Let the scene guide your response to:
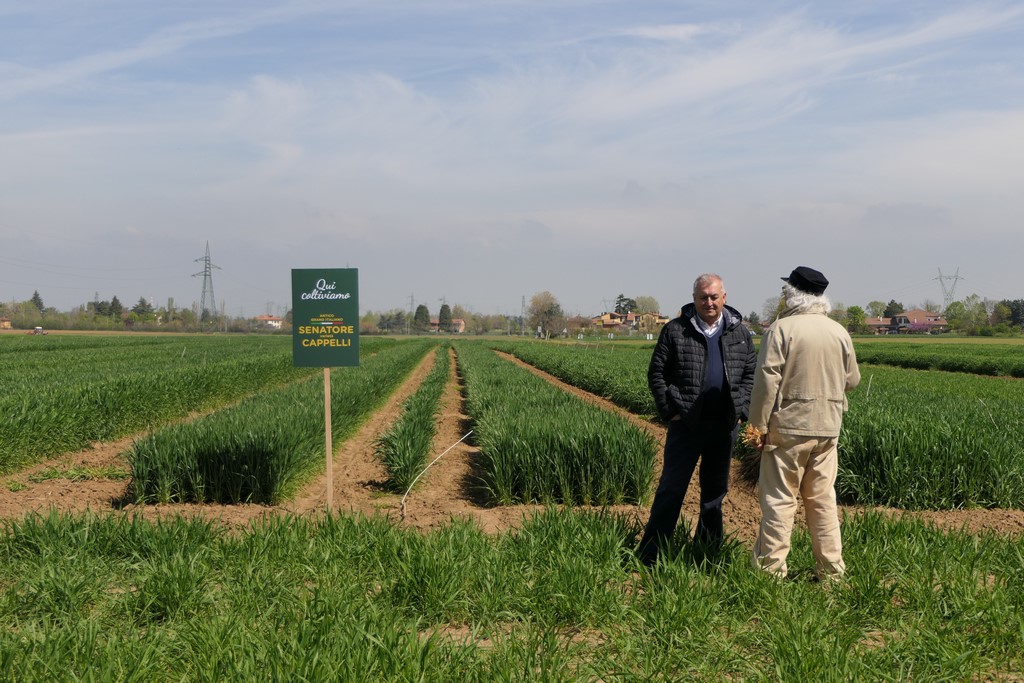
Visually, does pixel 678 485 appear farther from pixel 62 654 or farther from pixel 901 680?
pixel 62 654

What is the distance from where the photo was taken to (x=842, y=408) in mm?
5191

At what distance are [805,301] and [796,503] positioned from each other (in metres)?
1.40

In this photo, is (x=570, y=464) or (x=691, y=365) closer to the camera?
(x=691, y=365)

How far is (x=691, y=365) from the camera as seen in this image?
17.8ft

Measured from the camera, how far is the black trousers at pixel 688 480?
5500mm

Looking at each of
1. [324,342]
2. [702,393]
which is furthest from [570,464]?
[702,393]

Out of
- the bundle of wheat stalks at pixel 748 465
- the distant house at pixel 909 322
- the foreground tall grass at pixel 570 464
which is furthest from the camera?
the distant house at pixel 909 322

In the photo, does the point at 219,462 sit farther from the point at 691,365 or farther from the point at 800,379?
the point at 800,379

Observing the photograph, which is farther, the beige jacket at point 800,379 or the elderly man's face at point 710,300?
the elderly man's face at point 710,300

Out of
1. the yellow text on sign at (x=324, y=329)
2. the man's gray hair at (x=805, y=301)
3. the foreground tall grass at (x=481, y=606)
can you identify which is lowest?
the foreground tall grass at (x=481, y=606)

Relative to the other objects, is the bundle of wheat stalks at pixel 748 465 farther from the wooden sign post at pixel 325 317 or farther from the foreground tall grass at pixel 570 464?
the wooden sign post at pixel 325 317

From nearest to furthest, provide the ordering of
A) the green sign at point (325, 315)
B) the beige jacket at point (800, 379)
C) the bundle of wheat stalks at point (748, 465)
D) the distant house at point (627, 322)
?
the beige jacket at point (800, 379), the green sign at point (325, 315), the bundle of wheat stalks at point (748, 465), the distant house at point (627, 322)

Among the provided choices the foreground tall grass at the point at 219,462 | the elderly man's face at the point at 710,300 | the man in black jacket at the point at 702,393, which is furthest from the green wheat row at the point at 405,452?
the elderly man's face at the point at 710,300

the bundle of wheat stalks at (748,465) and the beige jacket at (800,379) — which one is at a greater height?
the beige jacket at (800,379)
